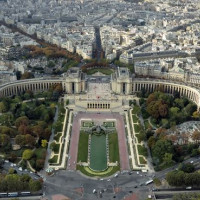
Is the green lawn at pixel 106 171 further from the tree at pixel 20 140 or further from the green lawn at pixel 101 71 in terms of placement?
the green lawn at pixel 101 71

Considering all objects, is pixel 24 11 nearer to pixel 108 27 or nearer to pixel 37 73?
pixel 108 27

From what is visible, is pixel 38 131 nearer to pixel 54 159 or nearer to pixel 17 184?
pixel 54 159

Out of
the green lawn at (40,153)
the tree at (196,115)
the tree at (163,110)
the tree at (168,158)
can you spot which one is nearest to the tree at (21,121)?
the green lawn at (40,153)

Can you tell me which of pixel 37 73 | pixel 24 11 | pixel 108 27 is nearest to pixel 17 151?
pixel 37 73

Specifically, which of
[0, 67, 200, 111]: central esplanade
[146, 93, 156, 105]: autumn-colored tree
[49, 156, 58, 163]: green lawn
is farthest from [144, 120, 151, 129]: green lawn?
[49, 156, 58, 163]: green lawn

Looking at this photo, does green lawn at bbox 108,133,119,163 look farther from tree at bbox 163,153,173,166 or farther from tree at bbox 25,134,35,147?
tree at bbox 25,134,35,147

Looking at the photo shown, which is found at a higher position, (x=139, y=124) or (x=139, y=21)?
(x=139, y=21)

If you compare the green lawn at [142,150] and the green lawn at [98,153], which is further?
the green lawn at [142,150]
